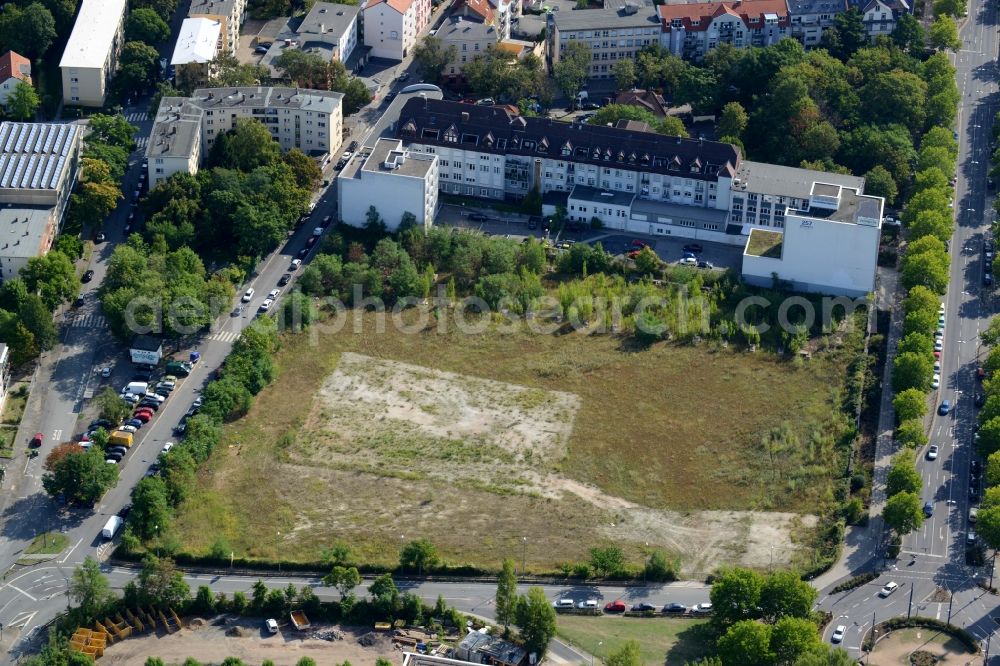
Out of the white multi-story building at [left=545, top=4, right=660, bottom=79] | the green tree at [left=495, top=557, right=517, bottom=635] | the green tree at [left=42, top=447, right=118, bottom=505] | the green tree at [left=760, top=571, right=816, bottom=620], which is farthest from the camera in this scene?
the white multi-story building at [left=545, top=4, right=660, bottom=79]

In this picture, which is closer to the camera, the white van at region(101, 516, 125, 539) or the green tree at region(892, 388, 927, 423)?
the white van at region(101, 516, 125, 539)

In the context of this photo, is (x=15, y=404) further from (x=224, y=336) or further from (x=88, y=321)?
(x=224, y=336)

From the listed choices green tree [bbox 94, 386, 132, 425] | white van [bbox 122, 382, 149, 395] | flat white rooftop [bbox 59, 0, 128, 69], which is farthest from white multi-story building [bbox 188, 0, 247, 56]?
green tree [bbox 94, 386, 132, 425]

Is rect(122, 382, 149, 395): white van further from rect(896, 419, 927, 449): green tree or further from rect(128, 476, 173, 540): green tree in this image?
A: rect(896, 419, 927, 449): green tree

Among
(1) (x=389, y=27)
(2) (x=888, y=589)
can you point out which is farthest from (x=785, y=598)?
(1) (x=389, y=27)

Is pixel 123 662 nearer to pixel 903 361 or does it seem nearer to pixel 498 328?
pixel 498 328

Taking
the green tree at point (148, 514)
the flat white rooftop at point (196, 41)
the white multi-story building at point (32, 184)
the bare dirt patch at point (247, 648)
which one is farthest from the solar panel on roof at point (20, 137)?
the bare dirt patch at point (247, 648)

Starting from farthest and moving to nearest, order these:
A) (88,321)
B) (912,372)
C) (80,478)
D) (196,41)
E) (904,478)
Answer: (196,41), (88,321), (912,372), (904,478), (80,478)
